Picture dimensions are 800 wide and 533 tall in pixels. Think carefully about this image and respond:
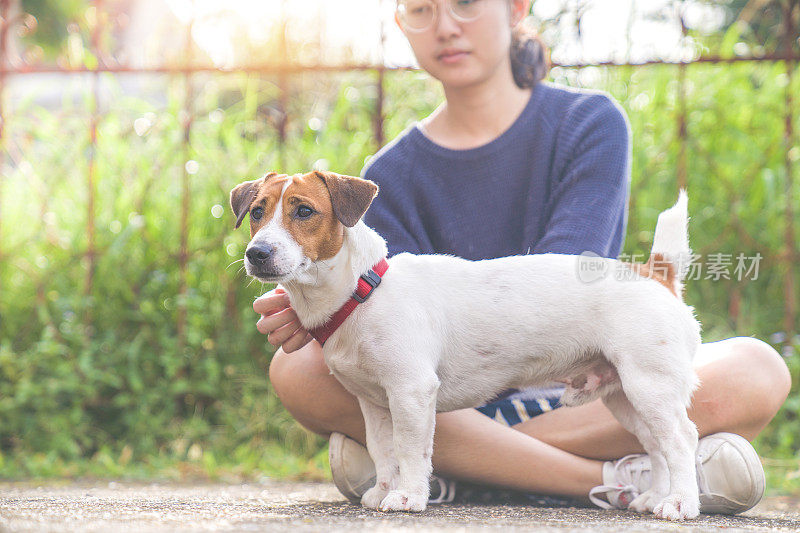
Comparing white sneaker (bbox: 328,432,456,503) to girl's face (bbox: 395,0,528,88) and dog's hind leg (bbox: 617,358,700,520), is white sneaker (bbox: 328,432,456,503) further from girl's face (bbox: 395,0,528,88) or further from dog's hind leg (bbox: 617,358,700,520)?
girl's face (bbox: 395,0,528,88)

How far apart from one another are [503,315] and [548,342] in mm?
148

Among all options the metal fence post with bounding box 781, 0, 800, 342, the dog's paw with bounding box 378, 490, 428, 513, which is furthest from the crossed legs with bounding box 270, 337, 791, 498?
the metal fence post with bounding box 781, 0, 800, 342

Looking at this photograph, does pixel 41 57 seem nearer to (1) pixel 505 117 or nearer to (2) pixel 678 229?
(1) pixel 505 117

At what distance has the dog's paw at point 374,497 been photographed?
7.23ft

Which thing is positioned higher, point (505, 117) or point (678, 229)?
point (505, 117)

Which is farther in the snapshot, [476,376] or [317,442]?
[317,442]

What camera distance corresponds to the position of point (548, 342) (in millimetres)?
2176

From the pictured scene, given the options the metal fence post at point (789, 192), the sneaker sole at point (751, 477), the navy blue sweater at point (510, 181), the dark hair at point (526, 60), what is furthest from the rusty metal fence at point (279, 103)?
the sneaker sole at point (751, 477)

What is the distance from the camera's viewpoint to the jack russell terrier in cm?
206

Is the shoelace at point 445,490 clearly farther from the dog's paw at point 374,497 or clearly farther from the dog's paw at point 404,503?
the dog's paw at point 404,503

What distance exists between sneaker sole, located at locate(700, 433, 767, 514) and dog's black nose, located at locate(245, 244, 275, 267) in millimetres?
1429

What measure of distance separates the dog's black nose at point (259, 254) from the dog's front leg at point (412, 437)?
49cm

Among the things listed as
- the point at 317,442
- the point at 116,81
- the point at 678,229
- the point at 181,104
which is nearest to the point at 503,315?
the point at 678,229

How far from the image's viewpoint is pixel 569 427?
2.46 meters
